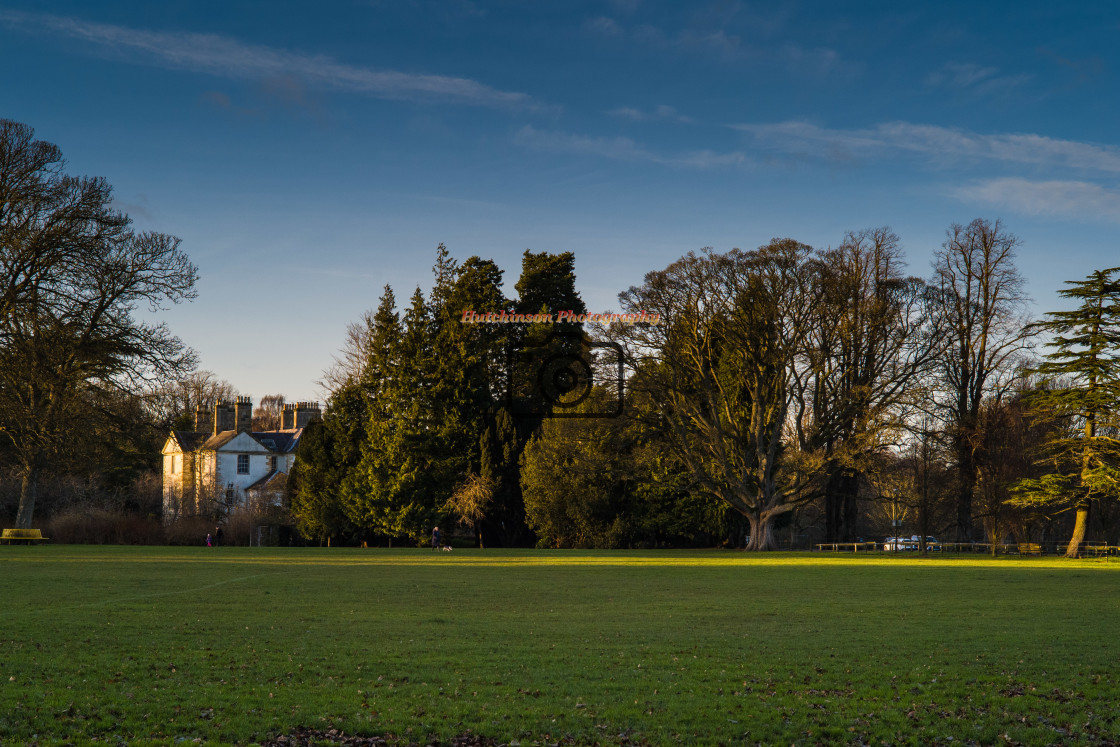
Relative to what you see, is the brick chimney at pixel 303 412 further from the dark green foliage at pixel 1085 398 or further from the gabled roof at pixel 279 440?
the dark green foliage at pixel 1085 398

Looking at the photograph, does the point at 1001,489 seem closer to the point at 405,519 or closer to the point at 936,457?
the point at 936,457

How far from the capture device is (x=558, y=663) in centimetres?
1133

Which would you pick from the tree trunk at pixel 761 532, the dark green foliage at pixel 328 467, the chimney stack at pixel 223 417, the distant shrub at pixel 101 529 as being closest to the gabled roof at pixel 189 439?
the chimney stack at pixel 223 417

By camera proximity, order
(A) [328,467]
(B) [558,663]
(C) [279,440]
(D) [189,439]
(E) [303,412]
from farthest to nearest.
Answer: (E) [303,412], (C) [279,440], (D) [189,439], (A) [328,467], (B) [558,663]

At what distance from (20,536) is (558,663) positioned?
133ft

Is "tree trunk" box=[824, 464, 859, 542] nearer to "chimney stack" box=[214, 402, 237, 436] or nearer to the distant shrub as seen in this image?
the distant shrub

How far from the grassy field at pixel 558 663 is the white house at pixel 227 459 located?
158ft

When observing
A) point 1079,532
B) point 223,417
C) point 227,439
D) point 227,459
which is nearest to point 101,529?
point 227,459

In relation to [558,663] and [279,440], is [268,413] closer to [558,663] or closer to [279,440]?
[279,440]

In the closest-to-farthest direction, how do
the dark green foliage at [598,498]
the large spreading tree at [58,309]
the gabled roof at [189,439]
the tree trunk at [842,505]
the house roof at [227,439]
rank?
the large spreading tree at [58,309] → the dark green foliage at [598,498] → the tree trunk at [842,505] → the house roof at [227,439] → the gabled roof at [189,439]

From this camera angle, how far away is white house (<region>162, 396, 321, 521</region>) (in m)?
68.6

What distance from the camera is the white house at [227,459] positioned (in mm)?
68625

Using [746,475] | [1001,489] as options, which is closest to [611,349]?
[746,475]

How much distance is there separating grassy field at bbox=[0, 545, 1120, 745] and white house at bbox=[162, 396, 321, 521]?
48.0 metres
